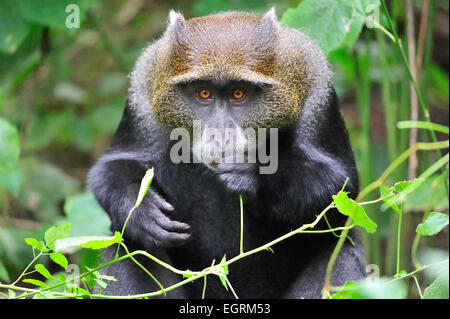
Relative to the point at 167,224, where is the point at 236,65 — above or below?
above

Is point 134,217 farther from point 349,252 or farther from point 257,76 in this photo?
point 349,252

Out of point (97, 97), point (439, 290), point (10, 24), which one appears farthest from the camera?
point (97, 97)

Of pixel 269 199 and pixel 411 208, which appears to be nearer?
pixel 269 199

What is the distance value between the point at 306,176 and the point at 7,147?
7.29 ft

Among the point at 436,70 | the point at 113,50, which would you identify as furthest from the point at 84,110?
the point at 436,70

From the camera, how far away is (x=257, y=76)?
14.6 ft

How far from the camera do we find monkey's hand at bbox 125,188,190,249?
4469 mm

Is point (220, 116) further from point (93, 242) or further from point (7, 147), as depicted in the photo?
point (7, 147)

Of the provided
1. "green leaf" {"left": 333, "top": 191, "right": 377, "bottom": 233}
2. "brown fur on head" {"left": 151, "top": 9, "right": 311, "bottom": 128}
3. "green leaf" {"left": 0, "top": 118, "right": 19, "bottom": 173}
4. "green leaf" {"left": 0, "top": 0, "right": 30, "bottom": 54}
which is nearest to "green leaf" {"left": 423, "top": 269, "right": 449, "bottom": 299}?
"green leaf" {"left": 333, "top": 191, "right": 377, "bottom": 233}

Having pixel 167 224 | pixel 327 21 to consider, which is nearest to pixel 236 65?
pixel 327 21

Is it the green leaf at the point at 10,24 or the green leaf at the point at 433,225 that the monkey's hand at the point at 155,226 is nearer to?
the green leaf at the point at 433,225

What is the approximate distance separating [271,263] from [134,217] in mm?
1225

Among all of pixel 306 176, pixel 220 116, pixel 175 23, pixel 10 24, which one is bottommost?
pixel 306 176

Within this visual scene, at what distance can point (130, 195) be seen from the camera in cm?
479
